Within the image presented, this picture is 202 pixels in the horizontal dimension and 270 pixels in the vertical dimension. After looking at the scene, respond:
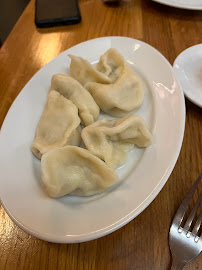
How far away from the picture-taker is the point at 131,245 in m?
0.82

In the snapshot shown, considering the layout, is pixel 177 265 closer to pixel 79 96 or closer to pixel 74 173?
pixel 74 173

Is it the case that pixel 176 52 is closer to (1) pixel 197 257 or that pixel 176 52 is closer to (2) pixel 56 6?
(2) pixel 56 6

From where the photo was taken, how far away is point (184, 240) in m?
0.77

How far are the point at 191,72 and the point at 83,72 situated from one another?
54 cm

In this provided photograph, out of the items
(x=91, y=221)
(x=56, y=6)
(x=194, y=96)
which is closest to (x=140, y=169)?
(x=91, y=221)

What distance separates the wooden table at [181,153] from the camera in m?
0.81

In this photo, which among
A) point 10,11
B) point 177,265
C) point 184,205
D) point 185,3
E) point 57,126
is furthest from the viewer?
point 10,11

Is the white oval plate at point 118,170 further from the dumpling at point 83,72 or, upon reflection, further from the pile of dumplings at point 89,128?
the dumpling at point 83,72

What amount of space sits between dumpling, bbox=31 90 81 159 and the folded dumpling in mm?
153

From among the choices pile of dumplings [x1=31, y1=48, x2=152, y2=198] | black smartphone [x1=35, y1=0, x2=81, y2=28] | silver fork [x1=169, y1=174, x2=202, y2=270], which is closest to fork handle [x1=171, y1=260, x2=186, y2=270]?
silver fork [x1=169, y1=174, x2=202, y2=270]

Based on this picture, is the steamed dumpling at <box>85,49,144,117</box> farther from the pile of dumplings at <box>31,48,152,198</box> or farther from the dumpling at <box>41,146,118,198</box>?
the dumpling at <box>41,146,118,198</box>

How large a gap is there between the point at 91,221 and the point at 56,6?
5.03 ft

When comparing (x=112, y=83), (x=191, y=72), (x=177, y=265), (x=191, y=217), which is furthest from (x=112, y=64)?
(x=177, y=265)

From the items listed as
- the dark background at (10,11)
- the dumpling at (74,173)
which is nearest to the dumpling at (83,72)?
the dumpling at (74,173)
